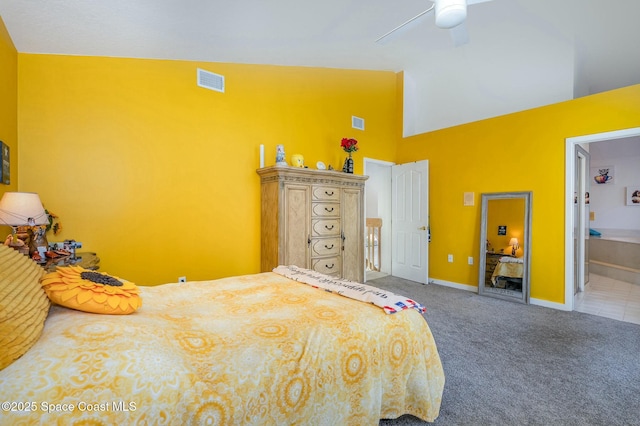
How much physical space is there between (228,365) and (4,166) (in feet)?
8.84

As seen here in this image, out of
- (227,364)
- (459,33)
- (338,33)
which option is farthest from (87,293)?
(338,33)

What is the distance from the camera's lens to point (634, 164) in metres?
5.99

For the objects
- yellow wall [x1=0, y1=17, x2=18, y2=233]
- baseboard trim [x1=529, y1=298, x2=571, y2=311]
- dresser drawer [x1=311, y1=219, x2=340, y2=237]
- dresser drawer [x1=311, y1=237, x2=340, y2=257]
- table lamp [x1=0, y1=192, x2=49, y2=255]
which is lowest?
baseboard trim [x1=529, y1=298, x2=571, y2=311]

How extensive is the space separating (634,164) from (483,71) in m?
4.40

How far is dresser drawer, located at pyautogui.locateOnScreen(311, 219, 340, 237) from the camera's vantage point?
365cm

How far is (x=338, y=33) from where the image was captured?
340 cm

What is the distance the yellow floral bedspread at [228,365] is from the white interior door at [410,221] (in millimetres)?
3351

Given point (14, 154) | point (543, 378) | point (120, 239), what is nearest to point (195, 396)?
point (543, 378)

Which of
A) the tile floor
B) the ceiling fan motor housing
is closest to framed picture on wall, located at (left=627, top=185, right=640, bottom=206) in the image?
the tile floor

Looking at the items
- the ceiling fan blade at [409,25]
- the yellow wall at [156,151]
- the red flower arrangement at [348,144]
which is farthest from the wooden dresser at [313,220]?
the ceiling fan blade at [409,25]

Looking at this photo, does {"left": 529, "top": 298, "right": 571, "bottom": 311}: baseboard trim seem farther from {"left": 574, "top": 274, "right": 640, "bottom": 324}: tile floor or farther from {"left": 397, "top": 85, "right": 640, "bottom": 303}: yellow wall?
{"left": 574, "top": 274, "right": 640, "bottom": 324}: tile floor

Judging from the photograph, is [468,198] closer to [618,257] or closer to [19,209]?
[618,257]

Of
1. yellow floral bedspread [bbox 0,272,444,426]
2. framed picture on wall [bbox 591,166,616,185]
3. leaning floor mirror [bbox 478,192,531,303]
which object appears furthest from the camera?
framed picture on wall [bbox 591,166,616,185]

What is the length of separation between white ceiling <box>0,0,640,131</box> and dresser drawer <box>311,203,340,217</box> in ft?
6.45
